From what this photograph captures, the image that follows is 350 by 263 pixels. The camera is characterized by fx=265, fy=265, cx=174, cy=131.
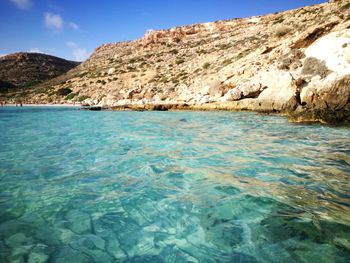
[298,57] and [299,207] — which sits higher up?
[298,57]

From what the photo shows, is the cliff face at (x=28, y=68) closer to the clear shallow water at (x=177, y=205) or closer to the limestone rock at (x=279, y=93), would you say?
the limestone rock at (x=279, y=93)

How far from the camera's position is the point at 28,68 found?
72.7 meters

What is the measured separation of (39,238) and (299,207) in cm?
323

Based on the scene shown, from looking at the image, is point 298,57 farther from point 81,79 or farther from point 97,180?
point 81,79

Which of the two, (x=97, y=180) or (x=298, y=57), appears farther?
(x=298, y=57)

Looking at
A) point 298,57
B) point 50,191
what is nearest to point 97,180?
point 50,191

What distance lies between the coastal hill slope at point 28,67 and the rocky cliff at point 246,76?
73.7 ft

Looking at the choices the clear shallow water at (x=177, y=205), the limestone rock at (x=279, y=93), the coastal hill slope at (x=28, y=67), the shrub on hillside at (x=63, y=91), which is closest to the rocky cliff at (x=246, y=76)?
the limestone rock at (x=279, y=93)

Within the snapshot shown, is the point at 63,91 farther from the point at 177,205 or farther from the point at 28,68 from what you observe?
the point at 177,205

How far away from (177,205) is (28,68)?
81.9 meters

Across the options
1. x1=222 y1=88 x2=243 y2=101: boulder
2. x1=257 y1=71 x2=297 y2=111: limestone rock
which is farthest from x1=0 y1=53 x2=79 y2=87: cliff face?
x1=257 y1=71 x2=297 y2=111: limestone rock

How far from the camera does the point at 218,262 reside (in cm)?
256

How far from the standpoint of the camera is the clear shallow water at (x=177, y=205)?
274 centimetres

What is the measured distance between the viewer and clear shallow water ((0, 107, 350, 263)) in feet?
8.98
